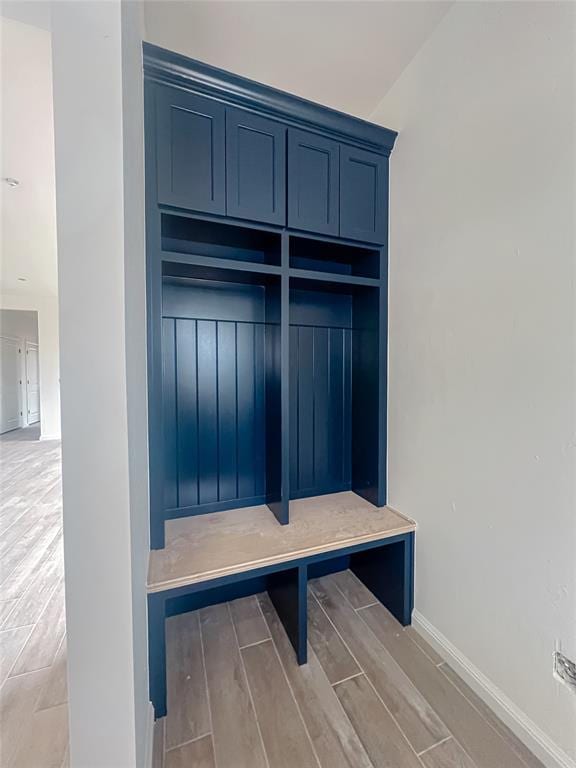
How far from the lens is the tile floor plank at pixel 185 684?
1105 millimetres

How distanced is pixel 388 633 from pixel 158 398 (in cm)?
155

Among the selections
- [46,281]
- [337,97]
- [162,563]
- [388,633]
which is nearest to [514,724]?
[388,633]

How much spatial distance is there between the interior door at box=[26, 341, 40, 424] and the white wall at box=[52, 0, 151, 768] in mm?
8857

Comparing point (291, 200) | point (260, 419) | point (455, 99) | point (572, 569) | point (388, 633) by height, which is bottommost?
point (388, 633)

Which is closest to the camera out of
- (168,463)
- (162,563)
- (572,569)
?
(572,569)

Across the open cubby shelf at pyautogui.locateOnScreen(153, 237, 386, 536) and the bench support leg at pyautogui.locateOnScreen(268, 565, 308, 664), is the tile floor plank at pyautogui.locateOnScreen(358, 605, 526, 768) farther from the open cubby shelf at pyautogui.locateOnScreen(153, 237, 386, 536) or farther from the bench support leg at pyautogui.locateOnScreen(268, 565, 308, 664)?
the open cubby shelf at pyautogui.locateOnScreen(153, 237, 386, 536)

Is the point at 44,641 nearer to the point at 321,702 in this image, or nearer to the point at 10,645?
the point at 10,645

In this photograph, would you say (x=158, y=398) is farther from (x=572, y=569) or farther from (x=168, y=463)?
(x=572, y=569)

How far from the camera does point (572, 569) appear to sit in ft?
3.16

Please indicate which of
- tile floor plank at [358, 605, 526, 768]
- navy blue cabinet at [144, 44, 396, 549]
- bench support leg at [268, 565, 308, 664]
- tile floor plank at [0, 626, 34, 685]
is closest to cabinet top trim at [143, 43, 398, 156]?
navy blue cabinet at [144, 44, 396, 549]

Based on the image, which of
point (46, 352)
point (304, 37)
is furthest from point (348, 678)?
point (46, 352)

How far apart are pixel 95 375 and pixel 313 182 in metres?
1.40

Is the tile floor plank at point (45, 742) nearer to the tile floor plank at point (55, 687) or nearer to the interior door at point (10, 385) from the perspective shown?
the tile floor plank at point (55, 687)

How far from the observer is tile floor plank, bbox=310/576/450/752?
1.10 m
